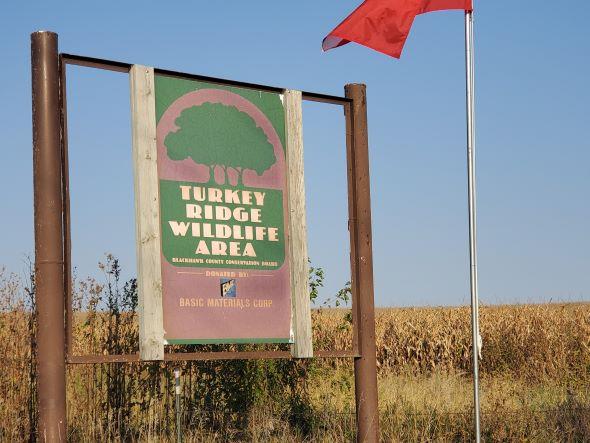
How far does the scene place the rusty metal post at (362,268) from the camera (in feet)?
30.9

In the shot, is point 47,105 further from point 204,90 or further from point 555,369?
point 555,369

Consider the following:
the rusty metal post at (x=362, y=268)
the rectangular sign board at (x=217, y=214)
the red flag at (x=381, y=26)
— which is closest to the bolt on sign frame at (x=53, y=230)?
the rectangular sign board at (x=217, y=214)

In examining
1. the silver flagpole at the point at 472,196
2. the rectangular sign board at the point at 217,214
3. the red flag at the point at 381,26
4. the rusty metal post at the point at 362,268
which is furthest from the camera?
the rusty metal post at the point at 362,268

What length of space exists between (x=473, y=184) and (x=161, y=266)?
3237 mm

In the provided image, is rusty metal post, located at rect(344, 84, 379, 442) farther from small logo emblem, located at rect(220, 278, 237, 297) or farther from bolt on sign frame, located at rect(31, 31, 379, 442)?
bolt on sign frame, located at rect(31, 31, 379, 442)

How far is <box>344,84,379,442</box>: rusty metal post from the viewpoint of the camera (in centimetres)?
941

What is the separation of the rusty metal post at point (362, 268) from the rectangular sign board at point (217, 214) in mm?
715

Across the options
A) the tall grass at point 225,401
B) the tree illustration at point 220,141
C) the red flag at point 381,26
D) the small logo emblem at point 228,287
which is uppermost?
the red flag at point 381,26

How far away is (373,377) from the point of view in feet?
31.0

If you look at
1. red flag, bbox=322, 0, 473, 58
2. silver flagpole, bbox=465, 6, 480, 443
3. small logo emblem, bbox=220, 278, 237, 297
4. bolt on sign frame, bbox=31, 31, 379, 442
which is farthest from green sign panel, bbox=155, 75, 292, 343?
silver flagpole, bbox=465, 6, 480, 443

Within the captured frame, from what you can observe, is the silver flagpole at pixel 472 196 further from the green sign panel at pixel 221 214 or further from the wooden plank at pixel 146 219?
the wooden plank at pixel 146 219

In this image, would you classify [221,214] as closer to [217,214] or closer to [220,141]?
[217,214]

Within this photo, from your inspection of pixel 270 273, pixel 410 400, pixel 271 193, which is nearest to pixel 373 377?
pixel 270 273

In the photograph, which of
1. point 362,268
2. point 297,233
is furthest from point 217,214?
point 362,268
